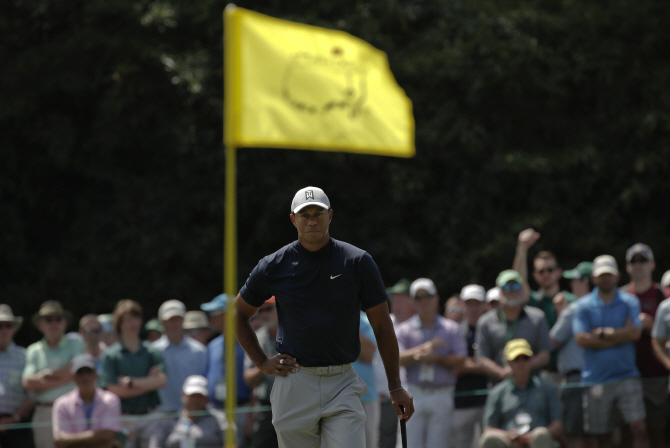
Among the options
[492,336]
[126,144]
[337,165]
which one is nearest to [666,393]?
[492,336]

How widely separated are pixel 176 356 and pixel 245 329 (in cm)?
401

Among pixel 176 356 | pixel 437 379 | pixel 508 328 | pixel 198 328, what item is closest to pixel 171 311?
pixel 176 356

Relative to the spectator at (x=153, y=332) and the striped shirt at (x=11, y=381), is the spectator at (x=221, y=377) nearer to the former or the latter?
the striped shirt at (x=11, y=381)

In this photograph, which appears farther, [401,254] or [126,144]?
[126,144]

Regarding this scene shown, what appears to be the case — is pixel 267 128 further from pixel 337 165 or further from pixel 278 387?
pixel 337 165

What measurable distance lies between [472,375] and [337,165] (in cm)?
787

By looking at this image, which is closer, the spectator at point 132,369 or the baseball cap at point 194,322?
the spectator at point 132,369

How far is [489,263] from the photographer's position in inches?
640

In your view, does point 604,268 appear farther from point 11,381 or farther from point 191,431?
point 11,381

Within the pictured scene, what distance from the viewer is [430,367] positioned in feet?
30.1

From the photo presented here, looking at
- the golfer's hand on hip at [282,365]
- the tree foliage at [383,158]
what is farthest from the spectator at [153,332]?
the golfer's hand on hip at [282,365]

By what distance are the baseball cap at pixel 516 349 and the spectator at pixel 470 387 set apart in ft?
1.48

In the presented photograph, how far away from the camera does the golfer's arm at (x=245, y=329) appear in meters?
5.91

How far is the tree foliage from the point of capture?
16.5m
